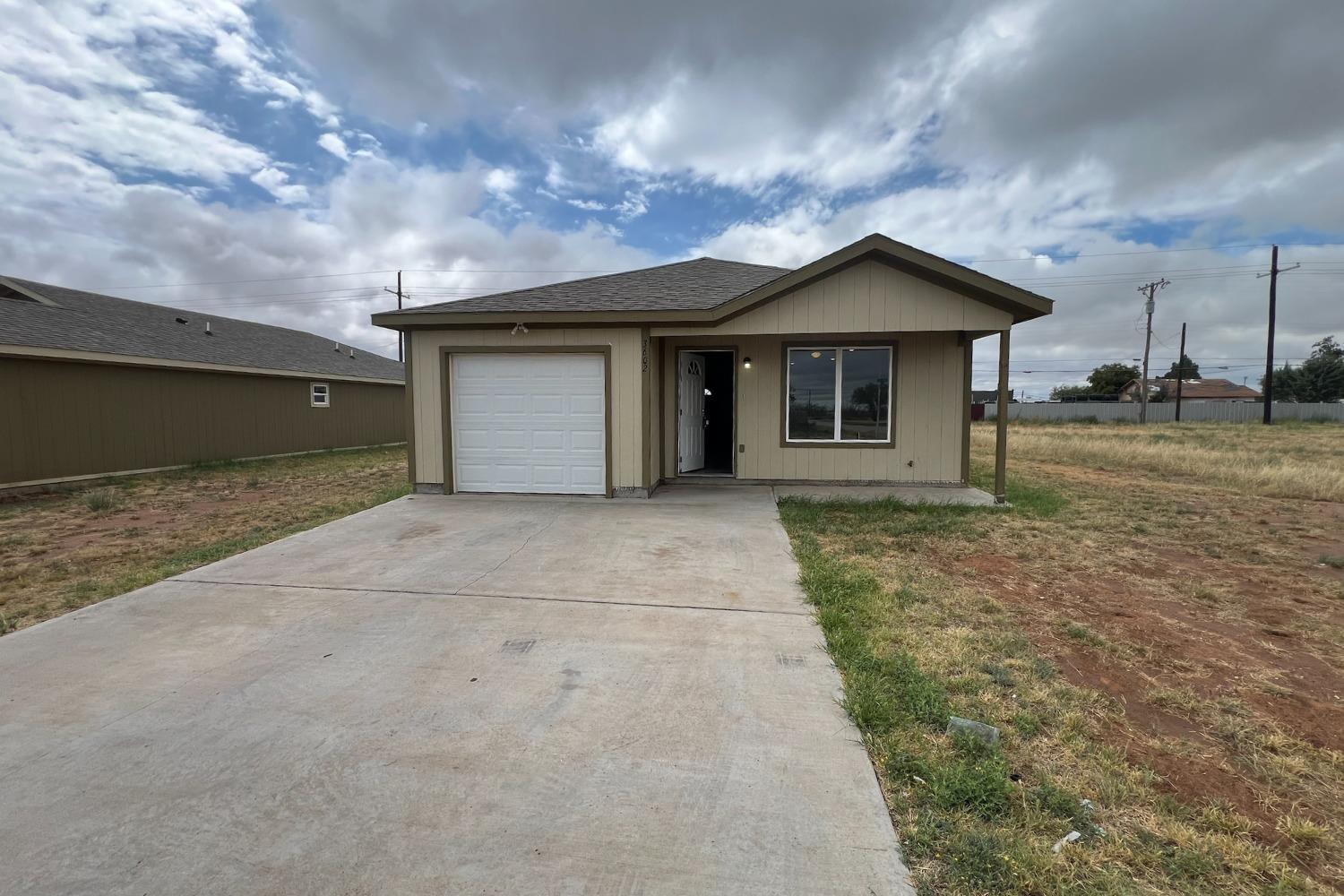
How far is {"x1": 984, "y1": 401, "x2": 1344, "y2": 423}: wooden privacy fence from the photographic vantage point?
37062 millimetres

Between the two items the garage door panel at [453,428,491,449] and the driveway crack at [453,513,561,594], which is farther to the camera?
the garage door panel at [453,428,491,449]

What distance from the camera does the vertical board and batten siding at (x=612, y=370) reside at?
26.2 ft

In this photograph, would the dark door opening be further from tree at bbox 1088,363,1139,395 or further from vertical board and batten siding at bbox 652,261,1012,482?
tree at bbox 1088,363,1139,395

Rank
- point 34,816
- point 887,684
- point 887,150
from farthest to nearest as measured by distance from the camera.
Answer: point 887,150
point 887,684
point 34,816

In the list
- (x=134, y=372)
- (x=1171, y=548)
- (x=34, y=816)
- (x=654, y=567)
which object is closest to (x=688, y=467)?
(x=654, y=567)

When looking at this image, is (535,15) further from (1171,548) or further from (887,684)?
(1171,548)

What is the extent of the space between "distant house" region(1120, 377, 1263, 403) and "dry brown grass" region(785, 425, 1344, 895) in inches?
2837

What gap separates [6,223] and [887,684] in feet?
103

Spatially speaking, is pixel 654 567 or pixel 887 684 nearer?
pixel 887 684

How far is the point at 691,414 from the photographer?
1013 centimetres

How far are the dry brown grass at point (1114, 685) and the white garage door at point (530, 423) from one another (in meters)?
3.02

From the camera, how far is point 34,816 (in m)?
2.03

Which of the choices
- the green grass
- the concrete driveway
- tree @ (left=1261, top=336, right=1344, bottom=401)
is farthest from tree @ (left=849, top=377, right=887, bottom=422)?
tree @ (left=1261, top=336, right=1344, bottom=401)

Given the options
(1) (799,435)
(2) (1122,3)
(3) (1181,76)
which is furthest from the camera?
(3) (1181,76)
